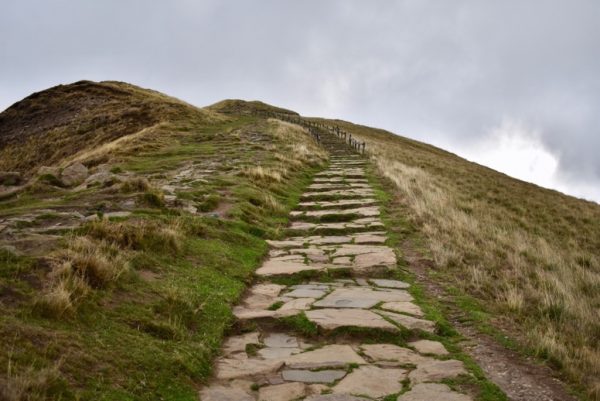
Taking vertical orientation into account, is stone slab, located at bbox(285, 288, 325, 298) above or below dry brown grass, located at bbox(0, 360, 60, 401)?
below

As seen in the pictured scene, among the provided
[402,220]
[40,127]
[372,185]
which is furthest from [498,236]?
[40,127]

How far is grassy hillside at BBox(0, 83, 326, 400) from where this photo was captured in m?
3.82

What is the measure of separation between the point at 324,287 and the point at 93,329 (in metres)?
3.46

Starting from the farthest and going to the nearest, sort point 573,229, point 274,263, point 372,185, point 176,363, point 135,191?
point 573,229, point 372,185, point 135,191, point 274,263, point 176,363

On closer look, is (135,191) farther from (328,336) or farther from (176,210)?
(328,336)

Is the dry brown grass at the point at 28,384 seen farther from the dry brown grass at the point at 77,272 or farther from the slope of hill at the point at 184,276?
the dry brown grass at the point at 77,272

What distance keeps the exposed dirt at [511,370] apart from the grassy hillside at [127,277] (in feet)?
8.36

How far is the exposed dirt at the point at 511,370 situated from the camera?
4395 mm

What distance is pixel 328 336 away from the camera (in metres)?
5.58

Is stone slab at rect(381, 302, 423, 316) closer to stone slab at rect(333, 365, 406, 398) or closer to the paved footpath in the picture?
the paved footpath

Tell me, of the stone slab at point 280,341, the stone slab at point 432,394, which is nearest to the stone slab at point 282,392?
the stone slab at point 432,394

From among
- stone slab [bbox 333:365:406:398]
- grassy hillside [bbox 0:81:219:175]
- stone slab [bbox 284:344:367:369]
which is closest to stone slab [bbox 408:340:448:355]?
stone slab [bbox 333:365:406:398]

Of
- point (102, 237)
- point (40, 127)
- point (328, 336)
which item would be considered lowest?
point (328, 336)

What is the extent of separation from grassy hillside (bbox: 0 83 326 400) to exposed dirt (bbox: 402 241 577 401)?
2549mm
